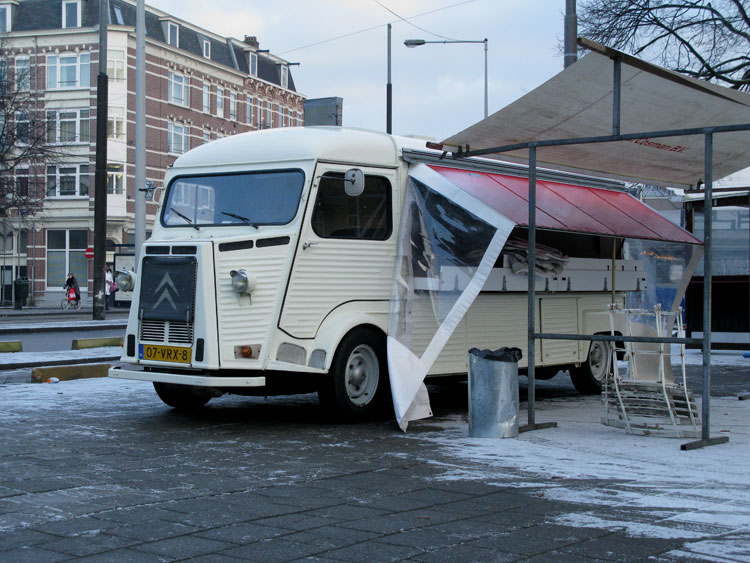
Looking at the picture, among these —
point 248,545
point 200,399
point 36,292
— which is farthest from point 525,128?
point 36,292

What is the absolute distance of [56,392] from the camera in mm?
12273

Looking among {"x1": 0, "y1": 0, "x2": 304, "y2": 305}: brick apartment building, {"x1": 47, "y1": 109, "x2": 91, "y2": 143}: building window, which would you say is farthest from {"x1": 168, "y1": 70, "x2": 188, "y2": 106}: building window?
{"x1": 47, "y1": 109, "x2": 91, "y2": 143}: building window

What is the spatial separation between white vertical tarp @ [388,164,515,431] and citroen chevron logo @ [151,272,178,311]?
6.90ft

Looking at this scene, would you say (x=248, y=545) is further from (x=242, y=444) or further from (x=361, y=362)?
(x=361, y=362)

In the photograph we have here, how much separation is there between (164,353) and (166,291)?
58cm

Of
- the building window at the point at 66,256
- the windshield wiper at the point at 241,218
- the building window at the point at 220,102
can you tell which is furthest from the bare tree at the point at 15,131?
the building window at the point at 220,102

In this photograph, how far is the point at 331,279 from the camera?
9805mm

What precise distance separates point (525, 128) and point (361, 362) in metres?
2.81

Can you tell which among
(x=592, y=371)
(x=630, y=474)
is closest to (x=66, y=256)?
(x=592, y=371)

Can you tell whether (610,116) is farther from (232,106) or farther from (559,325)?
(232,106)

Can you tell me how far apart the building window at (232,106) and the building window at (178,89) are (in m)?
5.10

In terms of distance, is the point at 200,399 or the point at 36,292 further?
the point at 36,292

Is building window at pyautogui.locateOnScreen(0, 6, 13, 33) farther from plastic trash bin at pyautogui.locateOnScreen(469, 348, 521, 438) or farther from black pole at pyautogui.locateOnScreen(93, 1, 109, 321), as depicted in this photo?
plastic trash bin at pyautogui.locateOnScreen(469, 348, 521, 438)

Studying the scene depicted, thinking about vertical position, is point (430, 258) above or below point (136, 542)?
above
